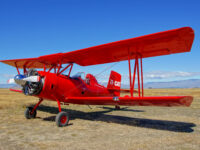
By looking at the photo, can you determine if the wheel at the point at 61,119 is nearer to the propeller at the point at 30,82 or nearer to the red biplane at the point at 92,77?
the red biplane at the point at 92,77

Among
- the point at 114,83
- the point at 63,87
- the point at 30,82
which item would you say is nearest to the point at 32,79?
the point at 30,82

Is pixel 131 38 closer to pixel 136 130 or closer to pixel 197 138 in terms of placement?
pixel 136 130

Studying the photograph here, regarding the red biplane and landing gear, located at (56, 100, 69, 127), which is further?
landing gear, located at (56, 100, 69, 127)

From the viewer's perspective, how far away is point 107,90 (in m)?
10.9

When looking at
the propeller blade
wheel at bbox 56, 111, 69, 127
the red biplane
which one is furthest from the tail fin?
the propeller blade

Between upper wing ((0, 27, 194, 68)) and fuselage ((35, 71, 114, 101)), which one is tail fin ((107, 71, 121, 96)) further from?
upper wing ((0, 27, 194, 68))

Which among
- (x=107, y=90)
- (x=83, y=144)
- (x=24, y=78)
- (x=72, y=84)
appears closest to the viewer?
(x=83, y=144)

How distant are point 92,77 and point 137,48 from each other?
3.71 m

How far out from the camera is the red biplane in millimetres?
5508

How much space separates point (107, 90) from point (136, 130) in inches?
193

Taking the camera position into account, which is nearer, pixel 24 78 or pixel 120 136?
pixel 120 136

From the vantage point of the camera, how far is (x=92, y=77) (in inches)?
381

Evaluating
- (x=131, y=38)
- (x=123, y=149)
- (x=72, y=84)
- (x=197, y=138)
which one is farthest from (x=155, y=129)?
(x=72, y=84)

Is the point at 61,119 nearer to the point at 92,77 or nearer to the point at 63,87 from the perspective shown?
the point at 63,87
